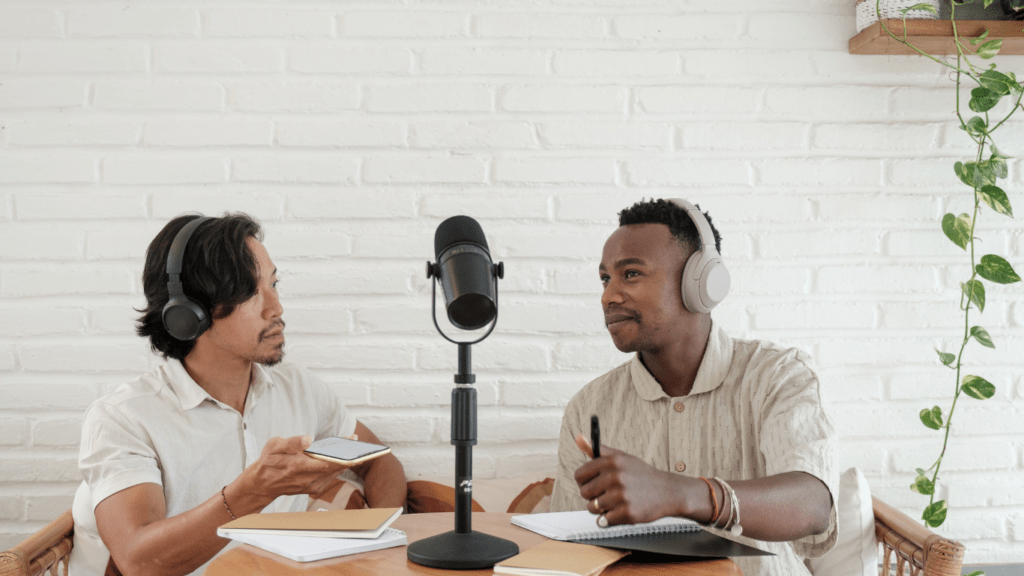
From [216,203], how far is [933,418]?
189 centimetres

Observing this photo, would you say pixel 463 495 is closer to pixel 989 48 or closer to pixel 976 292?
pixel 976 292

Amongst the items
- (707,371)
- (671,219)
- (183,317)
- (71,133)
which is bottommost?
(707,371)

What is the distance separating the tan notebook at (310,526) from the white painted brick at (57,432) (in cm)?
94

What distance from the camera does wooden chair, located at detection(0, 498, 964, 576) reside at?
51.8 inches

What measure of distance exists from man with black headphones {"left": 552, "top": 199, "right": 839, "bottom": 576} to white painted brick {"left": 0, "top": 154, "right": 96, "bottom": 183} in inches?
52.6

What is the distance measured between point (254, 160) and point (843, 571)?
1704mm

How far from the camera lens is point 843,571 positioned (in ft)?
5.22

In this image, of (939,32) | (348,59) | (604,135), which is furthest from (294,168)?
(939,32)

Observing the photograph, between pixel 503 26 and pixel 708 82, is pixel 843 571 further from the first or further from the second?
pixel 503 26

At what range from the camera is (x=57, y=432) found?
1844mm

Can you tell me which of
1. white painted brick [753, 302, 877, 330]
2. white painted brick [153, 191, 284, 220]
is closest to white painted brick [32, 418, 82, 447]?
white painted brick [153, 191, 284, 220]

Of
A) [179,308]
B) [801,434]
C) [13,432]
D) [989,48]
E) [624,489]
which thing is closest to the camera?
[624,489]

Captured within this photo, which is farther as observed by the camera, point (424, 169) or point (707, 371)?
point (424, 169)

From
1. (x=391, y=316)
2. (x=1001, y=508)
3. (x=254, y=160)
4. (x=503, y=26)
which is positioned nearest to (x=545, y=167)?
(x=503, y=26)
